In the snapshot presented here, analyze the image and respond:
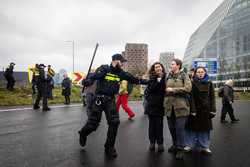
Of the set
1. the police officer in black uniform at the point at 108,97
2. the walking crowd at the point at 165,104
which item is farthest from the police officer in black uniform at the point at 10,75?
the police officer in black uniform at the point at 108,97

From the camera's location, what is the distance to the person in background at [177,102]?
594 cm

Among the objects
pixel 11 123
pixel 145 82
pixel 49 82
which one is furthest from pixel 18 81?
pixel 145 82

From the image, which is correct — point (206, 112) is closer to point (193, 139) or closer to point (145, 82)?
point (193, 139)

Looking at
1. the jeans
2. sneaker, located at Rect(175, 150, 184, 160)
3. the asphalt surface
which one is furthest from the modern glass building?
sneaker, located at Rect(175, 150, 184, 160)

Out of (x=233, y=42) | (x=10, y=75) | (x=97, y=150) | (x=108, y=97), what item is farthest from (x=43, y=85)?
(x=233, y=42)

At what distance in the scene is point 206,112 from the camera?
21.1 ft

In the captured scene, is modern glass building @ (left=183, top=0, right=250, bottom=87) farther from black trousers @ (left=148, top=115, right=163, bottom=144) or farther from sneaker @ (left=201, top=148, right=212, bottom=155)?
black trousers @ (left=148, top=115, right=163, bottom=144)

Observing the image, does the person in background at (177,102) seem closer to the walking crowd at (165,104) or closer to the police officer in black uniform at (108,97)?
the walking crowd at (165,104)

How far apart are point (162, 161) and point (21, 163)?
2306 mm

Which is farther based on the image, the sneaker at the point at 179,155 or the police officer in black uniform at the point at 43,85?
the police officer in black uniform at the point at 43,85

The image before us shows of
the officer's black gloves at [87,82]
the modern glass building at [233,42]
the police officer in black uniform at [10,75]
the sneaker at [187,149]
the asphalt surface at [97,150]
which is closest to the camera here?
the asphalt surface at [97,150]

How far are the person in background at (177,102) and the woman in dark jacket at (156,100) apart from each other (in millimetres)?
197

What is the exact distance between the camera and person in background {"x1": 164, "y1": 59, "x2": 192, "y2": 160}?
5938 mm

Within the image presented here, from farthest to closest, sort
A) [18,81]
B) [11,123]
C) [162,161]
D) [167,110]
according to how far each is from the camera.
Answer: [18,81], [11,123], [167,110], [162,161]
